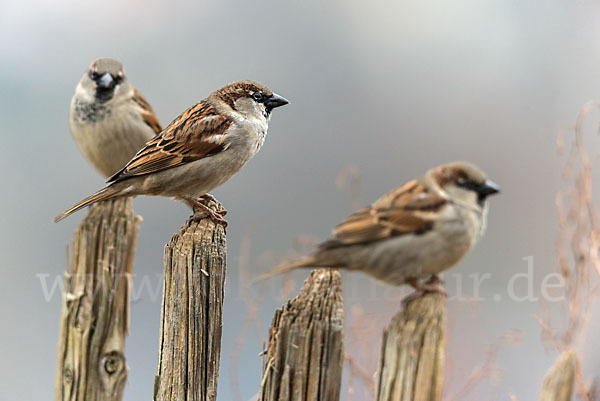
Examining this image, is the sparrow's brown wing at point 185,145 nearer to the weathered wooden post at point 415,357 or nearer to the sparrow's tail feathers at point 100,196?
the sparrow's tail feathers at point 100,196

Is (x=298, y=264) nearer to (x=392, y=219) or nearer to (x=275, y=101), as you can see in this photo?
(x=392, y=219)

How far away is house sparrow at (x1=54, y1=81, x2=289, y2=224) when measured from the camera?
125 inches

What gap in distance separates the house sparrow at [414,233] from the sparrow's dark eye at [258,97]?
146 cm

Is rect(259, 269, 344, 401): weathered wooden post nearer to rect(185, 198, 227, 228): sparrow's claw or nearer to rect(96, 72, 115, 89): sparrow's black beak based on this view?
rect(185, 198, 227, 228): sparrow's claw

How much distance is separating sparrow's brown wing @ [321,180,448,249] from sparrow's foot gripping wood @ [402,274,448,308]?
150 millimetres

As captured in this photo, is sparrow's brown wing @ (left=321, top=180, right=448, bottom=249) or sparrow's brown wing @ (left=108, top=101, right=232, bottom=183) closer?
sparrow's brown wing @ (left=321, top=180, right=448, bottom=249)

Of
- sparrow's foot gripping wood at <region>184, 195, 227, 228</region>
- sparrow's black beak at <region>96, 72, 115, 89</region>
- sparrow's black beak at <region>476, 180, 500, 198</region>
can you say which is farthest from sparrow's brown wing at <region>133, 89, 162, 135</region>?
sparrow's black beak at <region>476, 180, 500, 198</region>

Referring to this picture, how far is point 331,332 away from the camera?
6.21ft

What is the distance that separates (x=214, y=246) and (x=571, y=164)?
5.81ft

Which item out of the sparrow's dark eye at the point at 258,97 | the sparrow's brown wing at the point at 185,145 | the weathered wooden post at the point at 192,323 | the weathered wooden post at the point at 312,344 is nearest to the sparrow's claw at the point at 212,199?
the sparrow's brown wing at the point at 185,145

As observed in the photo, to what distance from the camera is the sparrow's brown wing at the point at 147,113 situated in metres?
4.32

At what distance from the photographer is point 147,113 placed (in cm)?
433

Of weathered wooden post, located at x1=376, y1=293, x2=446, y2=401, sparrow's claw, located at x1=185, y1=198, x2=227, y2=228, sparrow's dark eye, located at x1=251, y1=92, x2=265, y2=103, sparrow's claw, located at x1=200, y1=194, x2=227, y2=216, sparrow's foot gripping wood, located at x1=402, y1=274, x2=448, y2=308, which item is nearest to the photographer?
weathered wooden post, located at x1=376, y1=293, x2=446, y2=401

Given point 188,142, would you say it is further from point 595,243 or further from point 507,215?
Result: point 507,215
